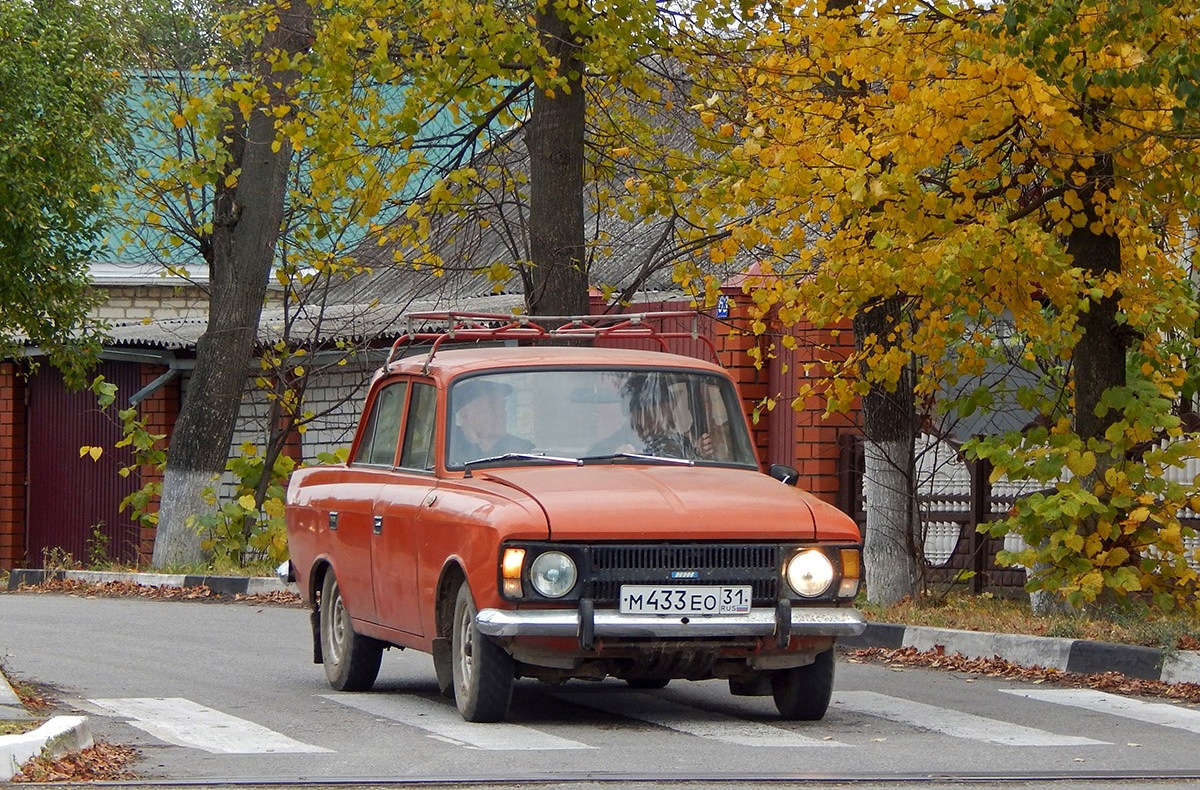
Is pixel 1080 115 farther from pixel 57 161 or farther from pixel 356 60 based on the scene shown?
pixel 57 161

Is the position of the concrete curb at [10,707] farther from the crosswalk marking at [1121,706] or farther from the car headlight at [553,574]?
the crosswalk marking at [1121,706]

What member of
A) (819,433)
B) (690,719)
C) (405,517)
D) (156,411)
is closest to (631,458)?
(405,517)

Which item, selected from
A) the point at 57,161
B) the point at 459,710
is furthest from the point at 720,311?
the point at 459,710

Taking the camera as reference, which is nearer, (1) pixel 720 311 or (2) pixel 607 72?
(2) pixel 607 72

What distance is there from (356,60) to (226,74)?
2.20 m

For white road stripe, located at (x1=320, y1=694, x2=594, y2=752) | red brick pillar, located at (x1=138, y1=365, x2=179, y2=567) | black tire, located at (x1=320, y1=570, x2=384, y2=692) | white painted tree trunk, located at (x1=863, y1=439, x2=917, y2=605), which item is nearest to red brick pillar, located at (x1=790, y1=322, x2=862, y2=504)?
white painted tree trunk, located at (x1=863, y1=439, x2=917, y2=605)

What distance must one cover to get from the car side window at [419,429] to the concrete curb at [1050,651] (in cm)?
225

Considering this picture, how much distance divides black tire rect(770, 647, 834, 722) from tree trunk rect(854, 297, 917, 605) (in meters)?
5.47

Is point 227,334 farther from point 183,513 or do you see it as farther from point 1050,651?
point 1050,651

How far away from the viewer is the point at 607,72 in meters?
15.2

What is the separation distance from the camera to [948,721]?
915cm

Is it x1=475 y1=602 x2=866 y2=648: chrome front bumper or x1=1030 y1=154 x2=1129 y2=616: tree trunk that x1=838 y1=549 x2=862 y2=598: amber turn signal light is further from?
x1=1030 y1=154 x2=1129 y2=616: tree trunk

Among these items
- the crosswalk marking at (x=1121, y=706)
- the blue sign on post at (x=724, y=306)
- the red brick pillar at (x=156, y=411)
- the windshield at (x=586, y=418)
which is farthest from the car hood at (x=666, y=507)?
the red brick pillar at (x=156, y=411)

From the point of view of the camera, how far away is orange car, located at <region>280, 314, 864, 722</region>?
8.42 metres
